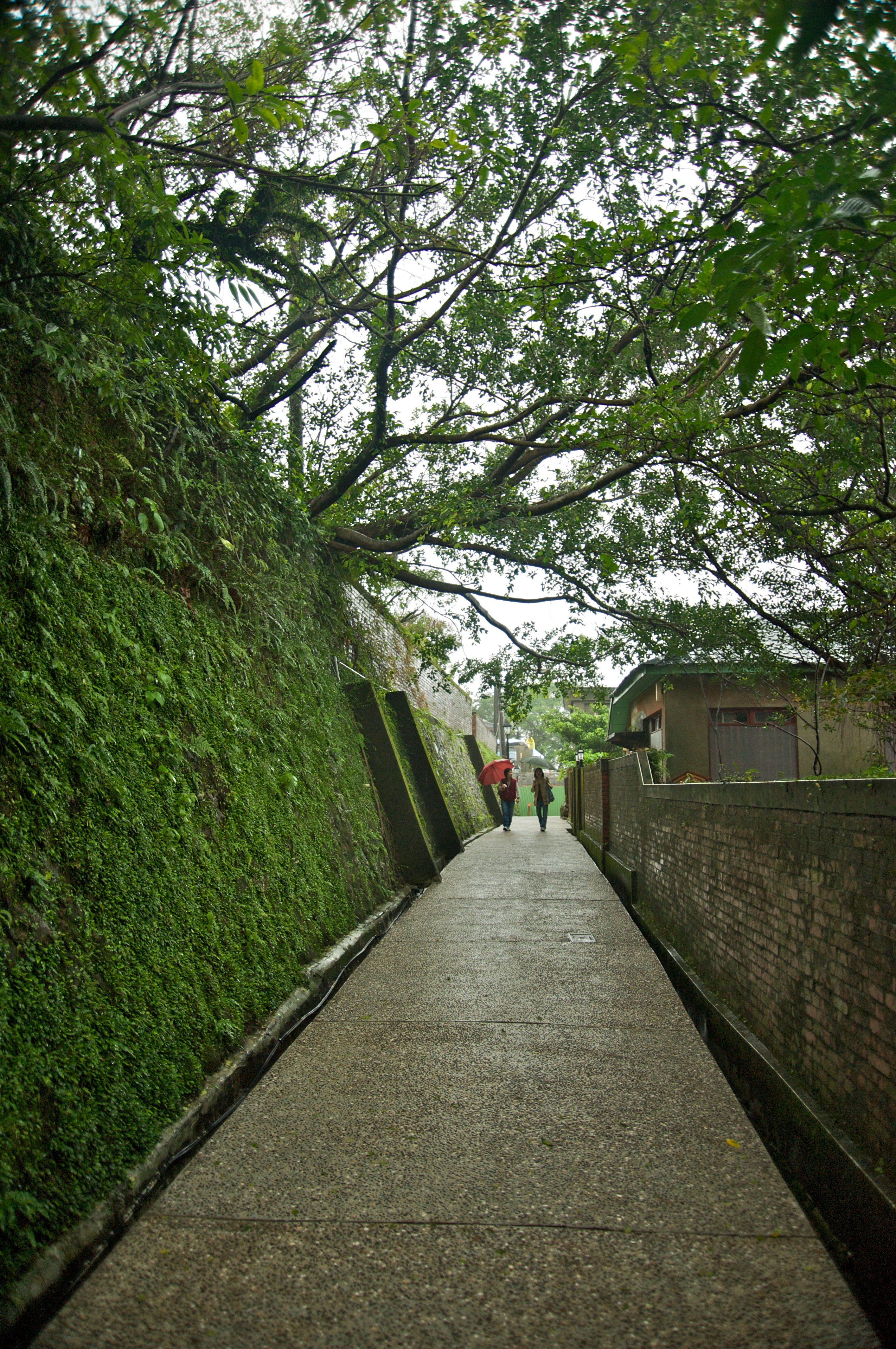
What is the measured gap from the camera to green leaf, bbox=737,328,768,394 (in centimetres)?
246

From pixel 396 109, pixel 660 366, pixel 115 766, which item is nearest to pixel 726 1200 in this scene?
pixel 115 766

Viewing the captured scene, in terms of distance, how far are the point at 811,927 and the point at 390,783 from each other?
21.3 ft

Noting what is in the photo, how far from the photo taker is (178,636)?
191 inches

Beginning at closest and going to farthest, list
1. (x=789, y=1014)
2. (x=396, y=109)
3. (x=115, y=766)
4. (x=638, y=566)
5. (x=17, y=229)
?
(x=115, y=766) → (x=789, y=1014) → (x=17, y=229) → (x=396, y=109) → (x=638, y=566)

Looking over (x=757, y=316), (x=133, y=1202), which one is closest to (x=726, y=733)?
(x=757, y=316)

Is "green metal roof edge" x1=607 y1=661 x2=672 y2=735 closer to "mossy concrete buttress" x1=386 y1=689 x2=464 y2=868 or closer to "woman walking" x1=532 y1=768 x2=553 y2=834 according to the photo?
"woman walking" x1=532 y1=768 x2=553 y2=834

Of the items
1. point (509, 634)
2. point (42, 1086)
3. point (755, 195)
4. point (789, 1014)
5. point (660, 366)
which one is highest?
point (660, 366)

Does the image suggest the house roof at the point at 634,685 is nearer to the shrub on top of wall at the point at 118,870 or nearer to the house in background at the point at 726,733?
the house in background at the point at 726,733

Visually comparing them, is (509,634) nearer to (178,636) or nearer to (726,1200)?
(178,636)

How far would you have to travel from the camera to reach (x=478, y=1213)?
110 inches

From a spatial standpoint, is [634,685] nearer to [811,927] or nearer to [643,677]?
[643,677]

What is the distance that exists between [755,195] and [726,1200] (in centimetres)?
467

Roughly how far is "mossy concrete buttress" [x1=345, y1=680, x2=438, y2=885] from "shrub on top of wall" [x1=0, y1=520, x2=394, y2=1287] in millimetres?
3726

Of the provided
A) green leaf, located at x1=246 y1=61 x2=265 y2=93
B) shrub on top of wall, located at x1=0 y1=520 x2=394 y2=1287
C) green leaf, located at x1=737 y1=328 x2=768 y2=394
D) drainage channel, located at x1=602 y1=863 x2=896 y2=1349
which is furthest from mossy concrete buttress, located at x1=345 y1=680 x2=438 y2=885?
green leaf, located at x1=737 y1=328 x2=768 y2=394
